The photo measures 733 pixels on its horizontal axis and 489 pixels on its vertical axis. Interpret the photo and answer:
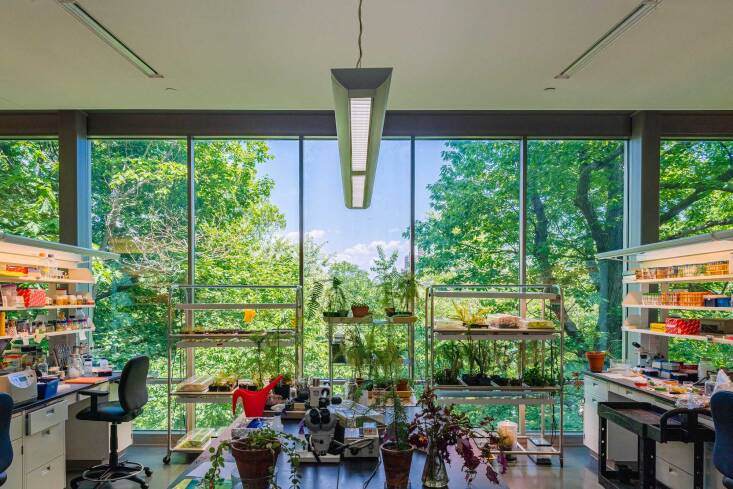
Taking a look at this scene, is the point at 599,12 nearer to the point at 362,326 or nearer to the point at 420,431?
the point at 420,431

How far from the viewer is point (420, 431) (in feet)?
5.95

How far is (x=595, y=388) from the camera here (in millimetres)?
4613

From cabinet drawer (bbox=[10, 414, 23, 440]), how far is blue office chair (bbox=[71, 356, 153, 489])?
0.65m

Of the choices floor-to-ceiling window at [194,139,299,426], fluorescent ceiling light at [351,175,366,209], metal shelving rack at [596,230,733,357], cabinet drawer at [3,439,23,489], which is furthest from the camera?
floor-to-ceiling window at [194,139,299,426]

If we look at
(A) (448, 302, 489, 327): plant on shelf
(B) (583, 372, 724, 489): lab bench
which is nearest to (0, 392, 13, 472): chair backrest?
(A) (448, 302, 489, 327): plant on shelf

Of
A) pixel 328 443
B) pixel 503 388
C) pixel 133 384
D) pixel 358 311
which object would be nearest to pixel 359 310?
pixel 358 311

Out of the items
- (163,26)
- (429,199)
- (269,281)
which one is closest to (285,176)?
(269,281)

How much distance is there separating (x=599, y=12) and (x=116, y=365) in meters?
5.41

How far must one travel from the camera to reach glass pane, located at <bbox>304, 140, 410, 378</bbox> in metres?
5.20

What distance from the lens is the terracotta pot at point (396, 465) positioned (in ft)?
5.87

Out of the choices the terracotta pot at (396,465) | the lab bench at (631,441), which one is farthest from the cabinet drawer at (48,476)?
the lab bench at (631,441)

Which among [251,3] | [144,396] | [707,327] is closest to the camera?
[251,3]

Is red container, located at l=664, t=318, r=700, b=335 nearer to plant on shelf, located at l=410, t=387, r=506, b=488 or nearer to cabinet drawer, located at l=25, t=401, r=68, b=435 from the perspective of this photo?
plant on shelf, located at l=410, t=387, r=506, b=488

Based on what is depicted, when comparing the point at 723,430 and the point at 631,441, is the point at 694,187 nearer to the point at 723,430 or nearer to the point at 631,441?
the point at 631,441
